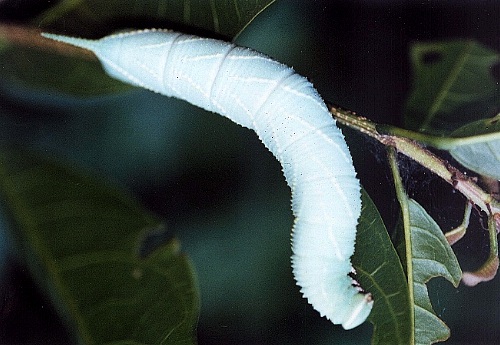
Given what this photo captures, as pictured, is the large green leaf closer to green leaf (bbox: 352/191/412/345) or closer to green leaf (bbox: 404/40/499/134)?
green leaf (bbox: 352/191/412/345)

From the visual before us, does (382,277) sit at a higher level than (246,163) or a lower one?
lower

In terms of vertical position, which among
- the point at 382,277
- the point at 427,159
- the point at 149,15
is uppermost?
the point at 149,15

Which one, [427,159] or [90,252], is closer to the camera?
[90,252]

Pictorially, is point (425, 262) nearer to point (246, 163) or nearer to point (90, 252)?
point (246, 163)

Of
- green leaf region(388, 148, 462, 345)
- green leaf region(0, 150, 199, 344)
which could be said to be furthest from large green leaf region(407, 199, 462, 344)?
green leaf region(0, 150, 199, 344)

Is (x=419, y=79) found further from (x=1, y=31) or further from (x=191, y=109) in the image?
(x=1, y=31)

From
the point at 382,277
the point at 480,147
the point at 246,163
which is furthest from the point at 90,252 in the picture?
the point at 480,147

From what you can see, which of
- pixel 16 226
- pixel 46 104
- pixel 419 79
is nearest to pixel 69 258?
pixel 16 226
